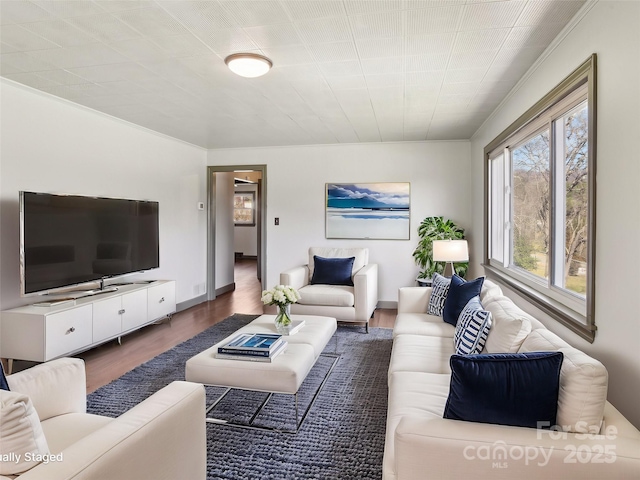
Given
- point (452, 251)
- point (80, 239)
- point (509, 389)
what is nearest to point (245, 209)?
point (80, 239)

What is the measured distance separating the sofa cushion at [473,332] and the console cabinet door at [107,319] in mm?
3126

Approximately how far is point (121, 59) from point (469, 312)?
2.97 metres

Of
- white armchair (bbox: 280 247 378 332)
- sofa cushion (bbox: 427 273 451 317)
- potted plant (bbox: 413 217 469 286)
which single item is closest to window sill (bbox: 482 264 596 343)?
sofa cushion (bbox: 427 273 451 317)

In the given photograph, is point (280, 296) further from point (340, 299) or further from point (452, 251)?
point (452, 251)

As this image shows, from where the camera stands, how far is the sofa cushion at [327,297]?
457 centimetres

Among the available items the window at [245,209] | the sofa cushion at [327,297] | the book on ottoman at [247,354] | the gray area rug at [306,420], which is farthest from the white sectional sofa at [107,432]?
the window at [245,209]

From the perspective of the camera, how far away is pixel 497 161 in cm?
449

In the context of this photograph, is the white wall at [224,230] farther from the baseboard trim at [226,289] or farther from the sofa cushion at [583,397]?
the sofa cushion at [583,397]

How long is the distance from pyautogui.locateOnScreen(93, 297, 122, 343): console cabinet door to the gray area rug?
574mm

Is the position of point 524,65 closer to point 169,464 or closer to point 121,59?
point 121,59

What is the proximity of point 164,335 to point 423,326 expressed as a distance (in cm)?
288

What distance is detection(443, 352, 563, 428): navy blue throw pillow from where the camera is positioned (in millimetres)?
1448

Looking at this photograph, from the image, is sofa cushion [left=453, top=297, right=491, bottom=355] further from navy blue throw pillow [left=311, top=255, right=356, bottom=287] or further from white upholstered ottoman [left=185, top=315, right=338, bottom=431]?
navy blue throw pillow [left=311, top=255, right=356, bottom=287]

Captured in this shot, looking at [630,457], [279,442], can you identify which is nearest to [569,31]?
[630,457]
